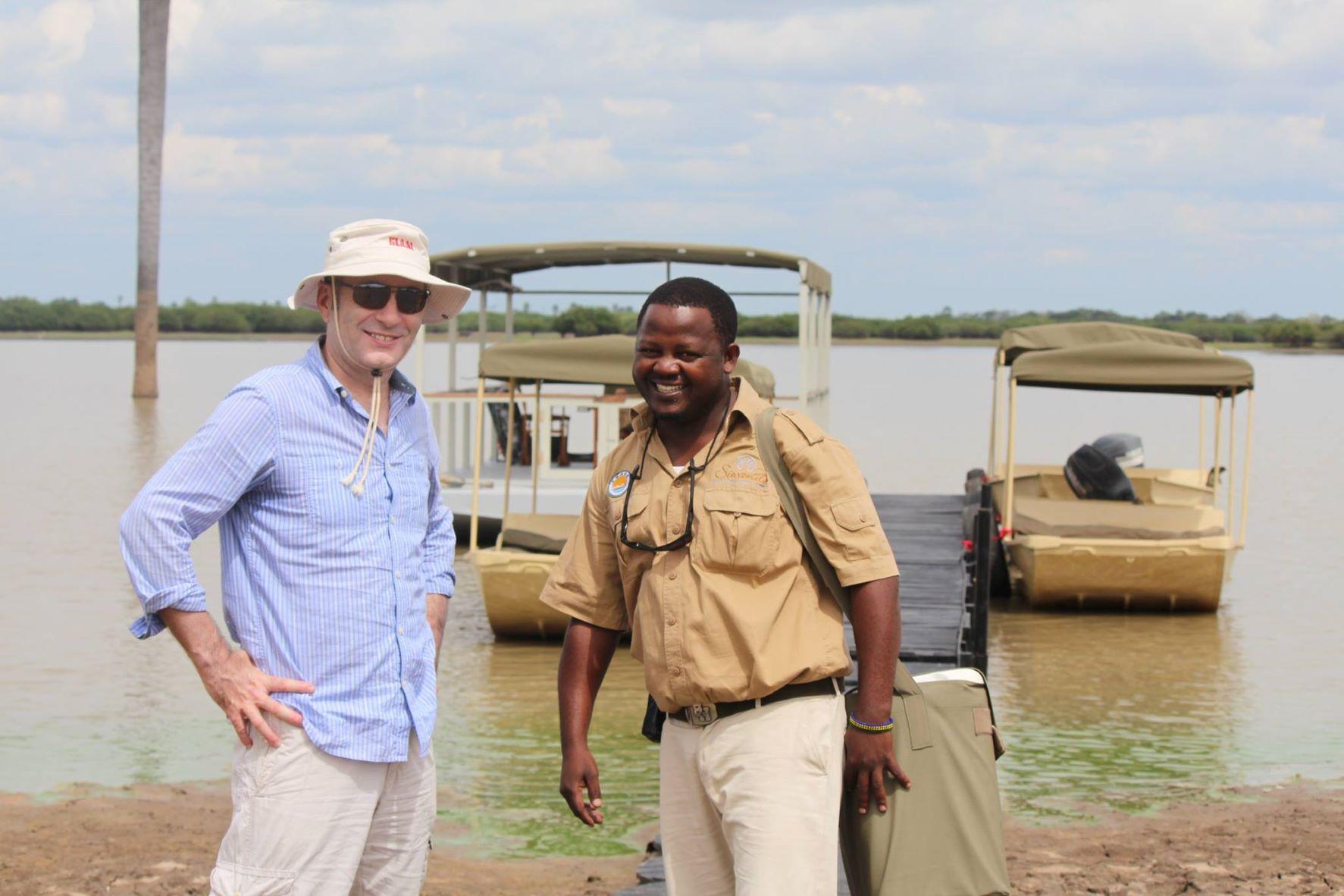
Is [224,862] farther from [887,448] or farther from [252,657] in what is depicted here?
[887,448]

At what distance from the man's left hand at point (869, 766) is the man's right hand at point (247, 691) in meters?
1.10

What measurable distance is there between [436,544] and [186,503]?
66 cm

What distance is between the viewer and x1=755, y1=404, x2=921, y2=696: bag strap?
10.8ft

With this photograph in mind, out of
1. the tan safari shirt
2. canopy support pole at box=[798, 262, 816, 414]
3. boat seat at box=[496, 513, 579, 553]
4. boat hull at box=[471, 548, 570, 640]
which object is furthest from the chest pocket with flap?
canopy support pole at box=[798, 262, 816, 414]

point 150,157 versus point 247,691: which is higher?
point 150,157

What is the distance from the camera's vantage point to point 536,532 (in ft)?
39.0

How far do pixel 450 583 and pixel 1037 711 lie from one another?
6783 millimetres

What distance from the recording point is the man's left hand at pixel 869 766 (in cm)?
334

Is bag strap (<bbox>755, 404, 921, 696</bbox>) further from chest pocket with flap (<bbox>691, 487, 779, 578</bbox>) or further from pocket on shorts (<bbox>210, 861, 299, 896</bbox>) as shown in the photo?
pocket on shorts (<bbox>210, 861, 299, 896</bbox>)

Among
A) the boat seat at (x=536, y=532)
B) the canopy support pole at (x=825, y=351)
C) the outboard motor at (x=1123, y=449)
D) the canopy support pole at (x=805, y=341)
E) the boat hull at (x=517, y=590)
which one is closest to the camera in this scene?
→ the boat hull at (x=517, y=590)

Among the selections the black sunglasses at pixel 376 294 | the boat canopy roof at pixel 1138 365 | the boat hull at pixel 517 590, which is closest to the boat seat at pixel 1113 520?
the boat canopy roof at pixel 1138 365

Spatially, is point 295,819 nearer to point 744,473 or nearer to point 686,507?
point 686,507

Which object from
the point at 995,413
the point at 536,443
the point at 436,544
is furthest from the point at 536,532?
the point at 436,544

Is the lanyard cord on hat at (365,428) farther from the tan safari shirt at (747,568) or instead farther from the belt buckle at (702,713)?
the belt buckle at (702,713)
